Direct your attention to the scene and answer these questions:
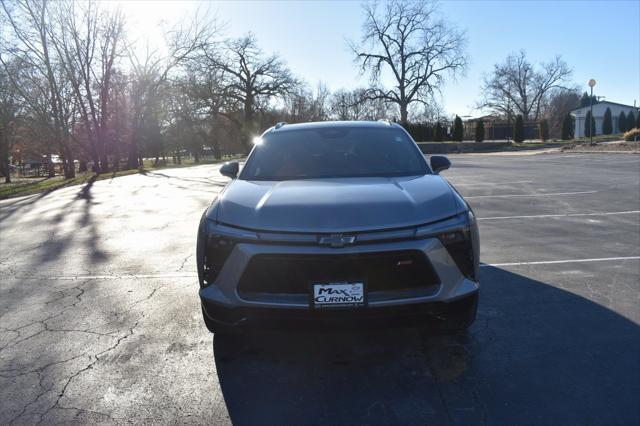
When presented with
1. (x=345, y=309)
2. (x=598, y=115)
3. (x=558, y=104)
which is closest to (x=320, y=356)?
(x=345, y=309)

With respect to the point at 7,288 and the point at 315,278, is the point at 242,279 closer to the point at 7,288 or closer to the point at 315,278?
the point at 315,278

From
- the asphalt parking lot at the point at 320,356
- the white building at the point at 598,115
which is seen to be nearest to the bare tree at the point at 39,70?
the asphalt parking lot at the point at 320,356

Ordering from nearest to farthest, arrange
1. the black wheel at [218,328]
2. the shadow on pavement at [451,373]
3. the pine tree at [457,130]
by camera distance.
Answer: the shadow on pavement at [451,373] → the black wheel at [218,328] → the pine tree at [457,130]

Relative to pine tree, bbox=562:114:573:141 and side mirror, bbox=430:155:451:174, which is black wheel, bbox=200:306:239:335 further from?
pine tree, bbox=562:114:573:141

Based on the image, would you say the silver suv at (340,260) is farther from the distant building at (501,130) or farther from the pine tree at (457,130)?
the distant building at (501,130)

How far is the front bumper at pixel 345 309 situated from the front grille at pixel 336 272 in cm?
3

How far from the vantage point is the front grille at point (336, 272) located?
2.63 m

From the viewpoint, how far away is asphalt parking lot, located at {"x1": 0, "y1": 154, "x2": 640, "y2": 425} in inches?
99.9

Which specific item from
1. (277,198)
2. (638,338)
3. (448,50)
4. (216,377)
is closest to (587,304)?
(638,338)

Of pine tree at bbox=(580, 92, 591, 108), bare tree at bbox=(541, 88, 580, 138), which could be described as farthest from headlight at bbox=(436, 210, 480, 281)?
pine tree at bbox=(580, 92, 591, 108)

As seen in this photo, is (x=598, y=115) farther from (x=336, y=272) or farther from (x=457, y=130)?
(x=336, y=272)

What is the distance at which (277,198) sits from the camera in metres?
3.00

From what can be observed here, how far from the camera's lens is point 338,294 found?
8.59 feet

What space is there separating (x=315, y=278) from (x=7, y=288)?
424 centimetres
